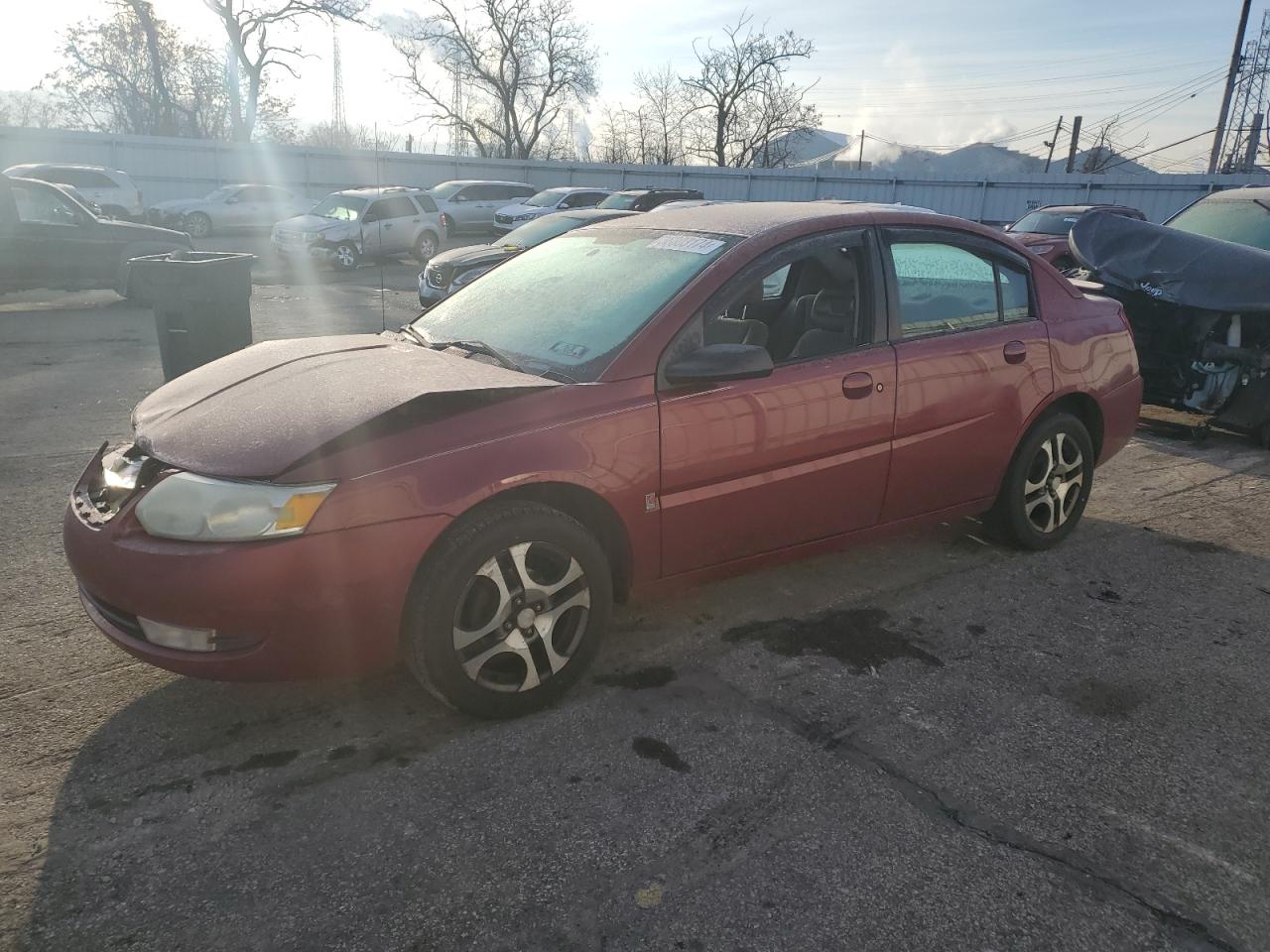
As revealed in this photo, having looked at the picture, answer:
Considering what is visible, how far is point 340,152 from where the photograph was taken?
3181cm

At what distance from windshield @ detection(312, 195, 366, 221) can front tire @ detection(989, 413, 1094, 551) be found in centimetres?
1765

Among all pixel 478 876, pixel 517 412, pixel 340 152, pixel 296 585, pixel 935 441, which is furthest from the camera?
pixel 340 152

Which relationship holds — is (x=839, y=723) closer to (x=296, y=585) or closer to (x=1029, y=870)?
(x=1029, y=870)

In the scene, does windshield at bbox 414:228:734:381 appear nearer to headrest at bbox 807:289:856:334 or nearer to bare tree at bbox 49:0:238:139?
headrest at bbox 807:289:856:334

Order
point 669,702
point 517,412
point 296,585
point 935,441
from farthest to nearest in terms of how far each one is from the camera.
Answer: point 935,441, point 669,702, point 517,412, point 296,585

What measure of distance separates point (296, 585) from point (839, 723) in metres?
1.78

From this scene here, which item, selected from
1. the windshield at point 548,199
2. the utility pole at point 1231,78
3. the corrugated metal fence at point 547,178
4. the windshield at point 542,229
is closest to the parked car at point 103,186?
the corrugated metal fence at point 547,178

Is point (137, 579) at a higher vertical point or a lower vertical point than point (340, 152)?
lower

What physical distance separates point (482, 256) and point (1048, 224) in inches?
335

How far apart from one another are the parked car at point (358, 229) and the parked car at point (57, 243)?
17.8 feet

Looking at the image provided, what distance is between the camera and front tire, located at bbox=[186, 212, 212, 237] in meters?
23.5

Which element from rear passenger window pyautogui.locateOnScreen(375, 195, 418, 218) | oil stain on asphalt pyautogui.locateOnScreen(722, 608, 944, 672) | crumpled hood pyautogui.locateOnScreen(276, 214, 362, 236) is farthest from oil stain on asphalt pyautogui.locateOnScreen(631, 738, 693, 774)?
rear passenger window pyautogui.locateOnScreen(375, 195, 418, 218)

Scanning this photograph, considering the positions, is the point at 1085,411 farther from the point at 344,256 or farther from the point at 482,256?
the point at 344,256

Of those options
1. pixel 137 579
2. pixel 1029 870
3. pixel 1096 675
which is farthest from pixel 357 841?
pixel 1096 675
